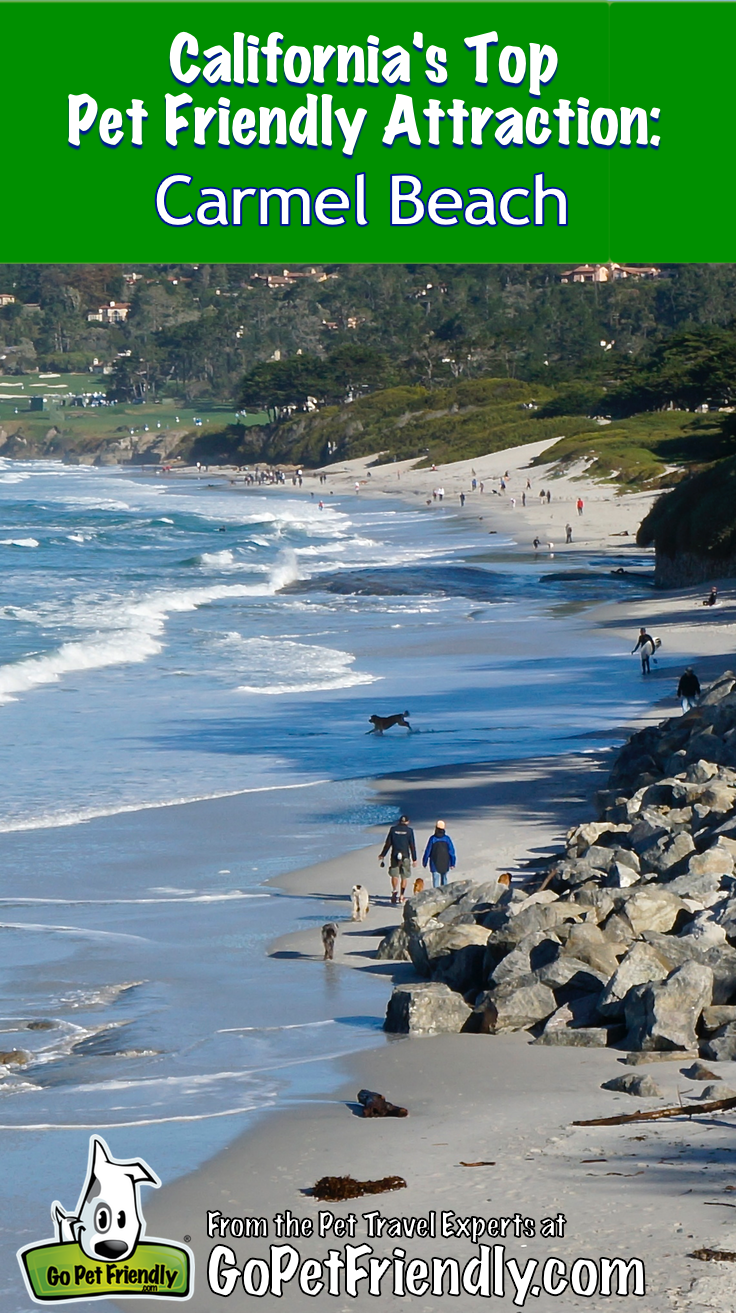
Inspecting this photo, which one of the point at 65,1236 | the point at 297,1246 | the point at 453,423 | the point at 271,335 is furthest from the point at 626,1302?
the point at 271,335

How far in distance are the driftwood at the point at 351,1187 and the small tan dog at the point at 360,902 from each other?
650cm

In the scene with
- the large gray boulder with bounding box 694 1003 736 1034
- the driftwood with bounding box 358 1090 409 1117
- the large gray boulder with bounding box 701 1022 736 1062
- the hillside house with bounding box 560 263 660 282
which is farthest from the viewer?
the hillside house with bounding box 560 263 660 282

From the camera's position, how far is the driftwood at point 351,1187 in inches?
298

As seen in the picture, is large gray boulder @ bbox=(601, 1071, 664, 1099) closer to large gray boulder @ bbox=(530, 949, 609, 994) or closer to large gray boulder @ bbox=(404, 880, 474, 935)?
large gray boulder @ bbox=(530, 949, 609, 994)

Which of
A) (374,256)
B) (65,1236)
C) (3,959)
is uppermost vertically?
(374,256)

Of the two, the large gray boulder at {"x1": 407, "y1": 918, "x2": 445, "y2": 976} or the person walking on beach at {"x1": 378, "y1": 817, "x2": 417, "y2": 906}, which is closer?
the large gray boulder at {"x1": 407, "y1": 918, "x2": 445, "y2": 976}

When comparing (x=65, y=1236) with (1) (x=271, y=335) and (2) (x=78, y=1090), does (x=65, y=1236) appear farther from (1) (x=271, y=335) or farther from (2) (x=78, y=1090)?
(1) (x=271, y=335)

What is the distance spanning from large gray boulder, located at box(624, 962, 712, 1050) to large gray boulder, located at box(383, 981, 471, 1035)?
4.29 feet

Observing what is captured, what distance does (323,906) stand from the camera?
49.0 ft

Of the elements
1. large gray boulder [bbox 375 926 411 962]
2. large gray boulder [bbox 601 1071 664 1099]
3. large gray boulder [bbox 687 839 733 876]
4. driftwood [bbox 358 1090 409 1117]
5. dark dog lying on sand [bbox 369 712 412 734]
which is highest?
large gray boulder [bbox 687 839 733 876]

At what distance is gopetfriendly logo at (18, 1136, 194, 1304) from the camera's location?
18.2ft

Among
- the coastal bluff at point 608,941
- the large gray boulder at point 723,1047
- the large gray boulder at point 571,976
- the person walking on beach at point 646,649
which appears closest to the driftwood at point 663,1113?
the large gray boulder at point 723,1047

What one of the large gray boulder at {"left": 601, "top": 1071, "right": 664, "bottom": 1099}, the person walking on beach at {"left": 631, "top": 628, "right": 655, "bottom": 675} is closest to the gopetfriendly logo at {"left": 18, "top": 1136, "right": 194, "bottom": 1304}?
the large gray boulder at {"left": 601, "top": 1071, "right": 664, "bottom": 1099}

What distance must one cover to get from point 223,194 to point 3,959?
23.5 ft
